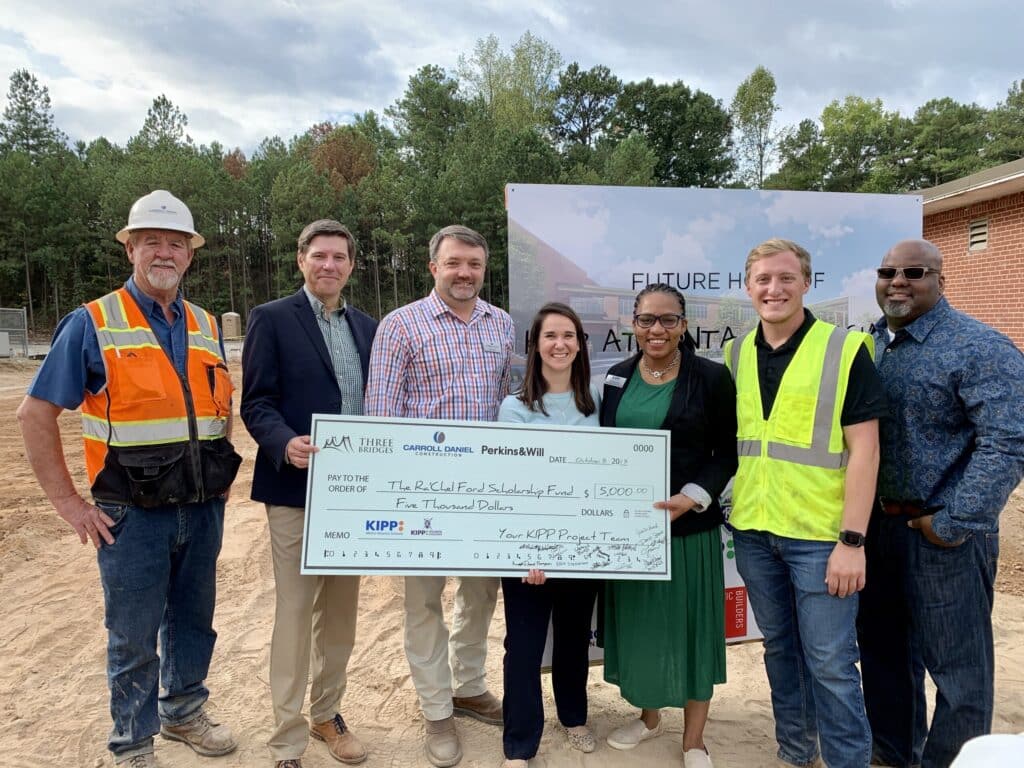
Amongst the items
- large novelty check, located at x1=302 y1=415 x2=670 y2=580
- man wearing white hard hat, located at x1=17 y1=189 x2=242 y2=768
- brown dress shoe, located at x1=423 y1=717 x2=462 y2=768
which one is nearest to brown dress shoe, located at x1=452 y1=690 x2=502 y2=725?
brown dress shoe, located at x1=423 y1=717 x2=462 y2=768

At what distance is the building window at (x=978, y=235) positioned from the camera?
37.1ft

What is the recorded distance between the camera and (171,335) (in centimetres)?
281

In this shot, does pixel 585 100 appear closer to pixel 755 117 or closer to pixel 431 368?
pixel 755 117

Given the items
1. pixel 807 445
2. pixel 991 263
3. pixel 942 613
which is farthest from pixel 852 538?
pixel 991 263

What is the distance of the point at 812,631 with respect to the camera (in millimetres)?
2475

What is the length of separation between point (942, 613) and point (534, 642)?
1.61m

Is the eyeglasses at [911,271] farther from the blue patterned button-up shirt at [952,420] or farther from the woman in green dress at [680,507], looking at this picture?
the woman in green dress at [680,507]

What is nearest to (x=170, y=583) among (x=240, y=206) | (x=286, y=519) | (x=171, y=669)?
(x=171, y=669)

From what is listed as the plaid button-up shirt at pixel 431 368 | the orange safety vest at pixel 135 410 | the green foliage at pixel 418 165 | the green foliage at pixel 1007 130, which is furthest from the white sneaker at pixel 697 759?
the green foliage at pixel 1007 130

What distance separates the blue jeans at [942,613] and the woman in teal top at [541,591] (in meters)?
1.24

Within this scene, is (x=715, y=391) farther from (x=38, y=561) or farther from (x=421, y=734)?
(x=38, y=561)

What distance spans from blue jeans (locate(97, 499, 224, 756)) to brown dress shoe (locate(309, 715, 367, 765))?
63cm

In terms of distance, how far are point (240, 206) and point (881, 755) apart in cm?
4342

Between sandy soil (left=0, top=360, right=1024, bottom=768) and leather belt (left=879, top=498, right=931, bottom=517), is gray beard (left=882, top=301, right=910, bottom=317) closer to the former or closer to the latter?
leather belt (left=879, top=498, right=931, bottom=517)
